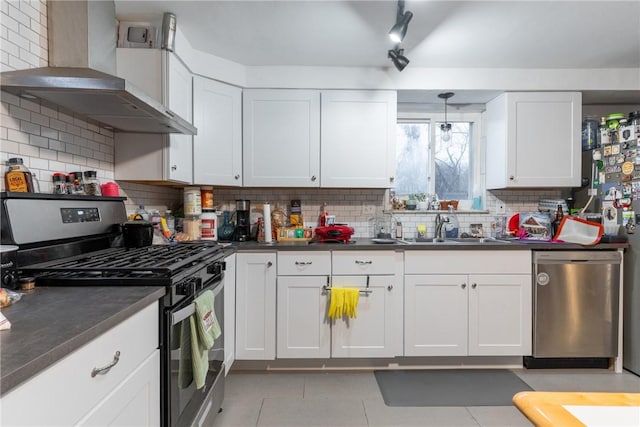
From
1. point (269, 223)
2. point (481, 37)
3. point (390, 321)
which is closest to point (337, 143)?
point (269, 223)

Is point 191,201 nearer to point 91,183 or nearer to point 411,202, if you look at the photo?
point 91,183

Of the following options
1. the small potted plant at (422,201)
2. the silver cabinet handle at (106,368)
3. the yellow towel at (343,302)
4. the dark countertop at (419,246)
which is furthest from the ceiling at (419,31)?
the silver cabinet handle at (106,368)

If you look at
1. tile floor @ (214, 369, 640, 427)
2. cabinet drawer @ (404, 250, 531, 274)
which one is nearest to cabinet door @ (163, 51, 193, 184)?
tile floor @ (214, 369, 640, 427)

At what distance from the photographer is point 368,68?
2.86 m

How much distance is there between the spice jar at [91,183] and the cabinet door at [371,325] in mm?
1589

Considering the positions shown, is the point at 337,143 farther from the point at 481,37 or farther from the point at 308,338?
the point at 308,338

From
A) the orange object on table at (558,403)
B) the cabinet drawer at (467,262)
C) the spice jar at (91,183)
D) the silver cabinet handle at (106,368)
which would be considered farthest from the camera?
the cabinet drawer at (467,262)

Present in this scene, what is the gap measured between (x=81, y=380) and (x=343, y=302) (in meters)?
1.84

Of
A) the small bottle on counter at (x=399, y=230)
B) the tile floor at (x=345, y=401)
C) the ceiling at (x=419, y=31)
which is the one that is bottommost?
the tile floor at (x=345, y=401)

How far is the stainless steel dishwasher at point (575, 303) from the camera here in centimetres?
257

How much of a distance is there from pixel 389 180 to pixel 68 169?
2.16 m

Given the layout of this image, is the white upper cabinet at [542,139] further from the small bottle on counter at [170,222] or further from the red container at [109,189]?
the red container at [109,189]

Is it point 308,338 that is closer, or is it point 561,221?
point 308,338

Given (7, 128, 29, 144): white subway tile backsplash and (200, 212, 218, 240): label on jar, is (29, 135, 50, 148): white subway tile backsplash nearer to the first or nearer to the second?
(7, 128, 29, 144): white subway tile backsplash
